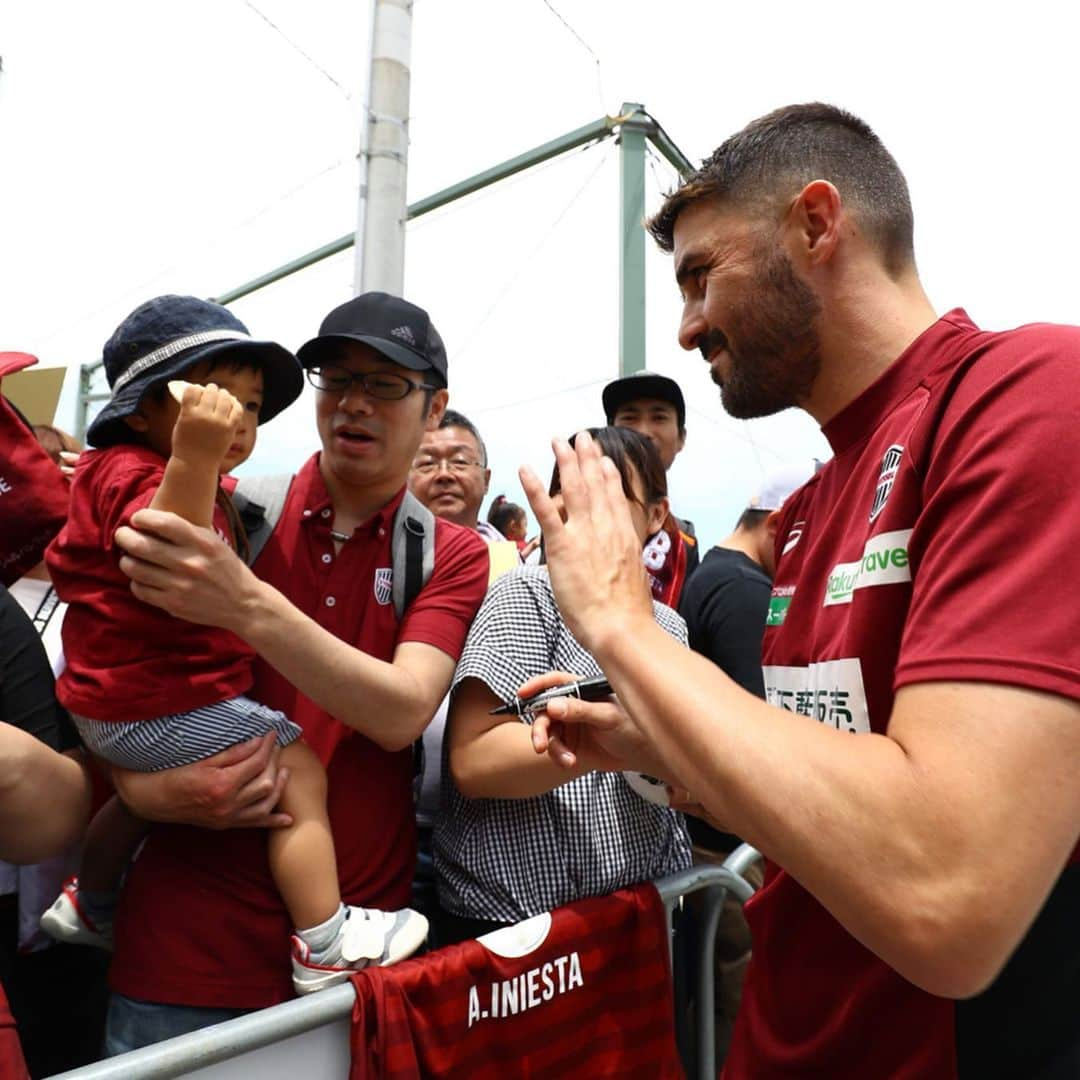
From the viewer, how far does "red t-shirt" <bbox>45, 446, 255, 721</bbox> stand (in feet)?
5.84

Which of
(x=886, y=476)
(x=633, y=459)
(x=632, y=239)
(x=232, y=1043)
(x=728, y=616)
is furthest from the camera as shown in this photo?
(x=632, y=239)

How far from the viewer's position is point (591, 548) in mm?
1295

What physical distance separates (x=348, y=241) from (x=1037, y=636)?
7821 millimetres

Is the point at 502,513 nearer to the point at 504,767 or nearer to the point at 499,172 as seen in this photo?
the point at 499,172

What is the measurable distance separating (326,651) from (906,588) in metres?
1.09

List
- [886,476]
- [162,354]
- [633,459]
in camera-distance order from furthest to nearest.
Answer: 1. [633,459]
2. [162,354]
3. [886,476]

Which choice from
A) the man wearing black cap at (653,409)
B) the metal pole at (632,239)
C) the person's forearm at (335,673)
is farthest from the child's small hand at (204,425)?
the metal pole at (632,239)

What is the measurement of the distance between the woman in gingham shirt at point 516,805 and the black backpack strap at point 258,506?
0.55 m

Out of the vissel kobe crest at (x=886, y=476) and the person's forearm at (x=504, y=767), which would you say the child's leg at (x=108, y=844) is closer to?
the person's forearm at (x=504, y=767)

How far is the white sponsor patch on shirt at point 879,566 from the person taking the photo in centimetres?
120

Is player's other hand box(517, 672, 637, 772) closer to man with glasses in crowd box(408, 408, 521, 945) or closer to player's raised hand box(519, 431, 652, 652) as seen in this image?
player's raised hand box(519, 431, 652, 652)

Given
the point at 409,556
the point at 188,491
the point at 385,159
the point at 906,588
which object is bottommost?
the point at 409,556

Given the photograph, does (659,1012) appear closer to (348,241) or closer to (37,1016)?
(37,1016)

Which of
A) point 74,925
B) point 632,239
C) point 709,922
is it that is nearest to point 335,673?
point 74,925
